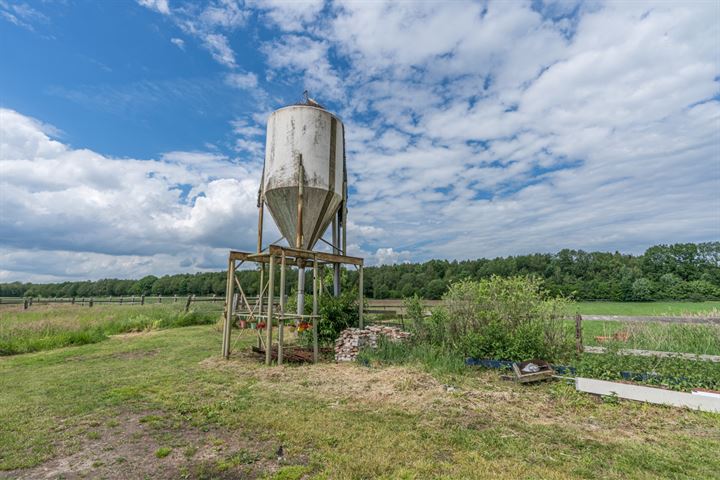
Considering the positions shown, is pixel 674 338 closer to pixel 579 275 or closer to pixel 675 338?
pixel 675 338

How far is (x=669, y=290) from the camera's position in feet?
145

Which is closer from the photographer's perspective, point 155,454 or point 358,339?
point 155,454

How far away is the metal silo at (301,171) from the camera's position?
9.14 metres

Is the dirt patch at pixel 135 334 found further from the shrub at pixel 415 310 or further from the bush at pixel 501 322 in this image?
the bush at pixel 501 322

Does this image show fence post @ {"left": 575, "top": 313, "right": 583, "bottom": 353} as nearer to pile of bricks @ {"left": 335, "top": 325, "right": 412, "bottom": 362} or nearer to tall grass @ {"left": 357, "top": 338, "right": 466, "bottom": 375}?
tall grass @ {"left": 357, "top": 338, "right": 466, "bottom": 375}

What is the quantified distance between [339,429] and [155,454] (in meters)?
1.85

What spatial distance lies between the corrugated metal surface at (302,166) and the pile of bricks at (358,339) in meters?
2.61

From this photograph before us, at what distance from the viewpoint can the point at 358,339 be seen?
8.57 m

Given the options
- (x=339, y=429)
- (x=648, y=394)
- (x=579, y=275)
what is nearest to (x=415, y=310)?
(x=648, y=394)

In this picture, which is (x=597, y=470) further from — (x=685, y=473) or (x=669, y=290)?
(x=669, y=290)

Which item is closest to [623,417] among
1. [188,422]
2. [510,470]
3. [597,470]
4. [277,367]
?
[597,470]

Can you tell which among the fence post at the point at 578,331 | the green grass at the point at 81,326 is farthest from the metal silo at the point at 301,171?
the green grass at the point at 81,326

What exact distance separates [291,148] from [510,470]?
7.96 meters

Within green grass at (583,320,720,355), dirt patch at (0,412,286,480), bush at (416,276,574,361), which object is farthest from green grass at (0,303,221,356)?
green grass at (583,320,720,355)
